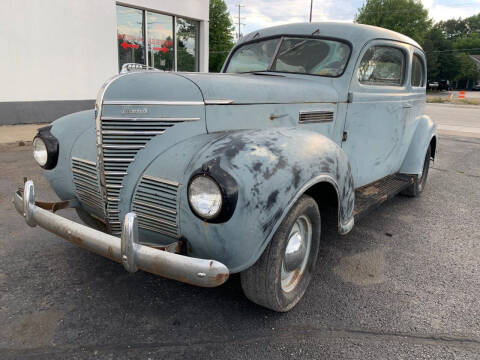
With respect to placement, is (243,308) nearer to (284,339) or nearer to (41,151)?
(284,339)

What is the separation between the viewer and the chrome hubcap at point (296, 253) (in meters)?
2.26

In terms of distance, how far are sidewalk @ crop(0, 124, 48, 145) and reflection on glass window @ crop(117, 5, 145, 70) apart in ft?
9.89

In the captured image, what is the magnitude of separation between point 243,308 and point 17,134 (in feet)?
22.7

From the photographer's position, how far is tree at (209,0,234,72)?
3653cm

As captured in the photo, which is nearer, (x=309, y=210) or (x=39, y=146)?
(x=309, y=210)

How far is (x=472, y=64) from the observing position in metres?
60.5

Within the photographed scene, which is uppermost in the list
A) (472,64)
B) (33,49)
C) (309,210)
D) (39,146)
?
(472,64)

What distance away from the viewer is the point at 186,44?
1157 cm

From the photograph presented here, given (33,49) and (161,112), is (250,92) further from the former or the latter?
(33,49)

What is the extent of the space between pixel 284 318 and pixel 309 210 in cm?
67

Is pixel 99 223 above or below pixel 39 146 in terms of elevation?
below

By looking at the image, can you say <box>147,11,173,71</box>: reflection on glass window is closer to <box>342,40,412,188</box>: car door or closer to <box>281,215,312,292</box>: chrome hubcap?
<box>342,40,412,188</box>: car door

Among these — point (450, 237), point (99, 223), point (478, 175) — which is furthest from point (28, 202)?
point (478, 175)

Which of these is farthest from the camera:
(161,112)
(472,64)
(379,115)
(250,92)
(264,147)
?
(472,64)
